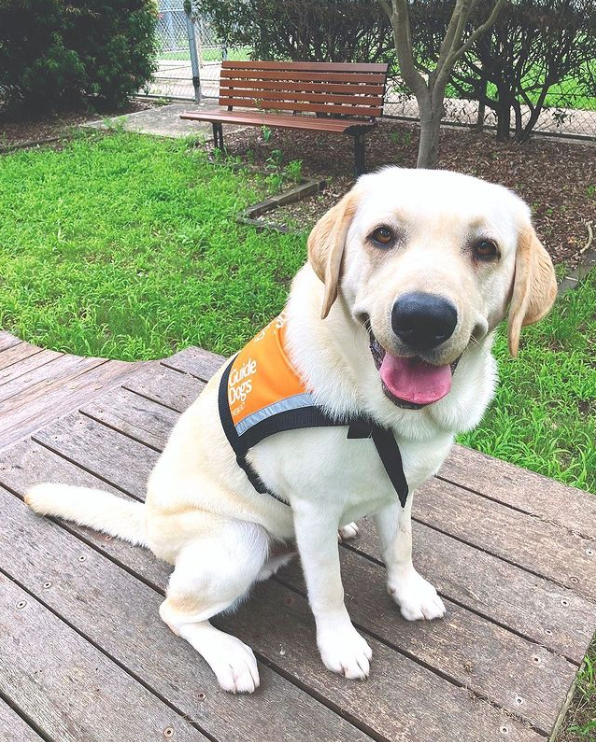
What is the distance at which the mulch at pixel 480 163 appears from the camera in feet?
15.8

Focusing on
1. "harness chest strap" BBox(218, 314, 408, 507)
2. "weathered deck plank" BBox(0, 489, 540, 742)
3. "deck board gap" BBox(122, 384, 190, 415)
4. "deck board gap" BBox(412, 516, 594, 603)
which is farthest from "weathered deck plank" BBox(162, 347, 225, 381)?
"deck board gap" BBox(412, 516, 594, 603)

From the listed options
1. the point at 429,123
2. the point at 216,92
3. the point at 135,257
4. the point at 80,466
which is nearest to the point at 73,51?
the point at 216,92

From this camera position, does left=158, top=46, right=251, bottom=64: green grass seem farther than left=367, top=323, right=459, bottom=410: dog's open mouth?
Yes

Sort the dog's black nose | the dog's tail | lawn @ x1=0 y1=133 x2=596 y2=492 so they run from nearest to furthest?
the dog's black nose
the dog's tail
lawn @ x1=0 y1=133 x2=596 y2=492

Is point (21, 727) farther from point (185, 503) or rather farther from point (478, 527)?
point (478, 527)

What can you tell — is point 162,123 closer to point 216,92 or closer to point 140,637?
point 216,92

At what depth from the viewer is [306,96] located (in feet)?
22.4

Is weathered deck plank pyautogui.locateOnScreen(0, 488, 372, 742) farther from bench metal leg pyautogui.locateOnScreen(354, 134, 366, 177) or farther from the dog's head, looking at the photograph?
bench metal leg pyautogui.locateOnScreen(354, 134, 366, 177)

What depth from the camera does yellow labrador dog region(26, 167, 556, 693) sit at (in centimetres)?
136

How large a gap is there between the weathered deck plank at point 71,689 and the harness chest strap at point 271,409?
0.68 m

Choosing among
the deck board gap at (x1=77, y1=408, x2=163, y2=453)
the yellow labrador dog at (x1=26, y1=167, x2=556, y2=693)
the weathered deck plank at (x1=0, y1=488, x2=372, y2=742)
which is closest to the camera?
the yellow labrador dog at (x1=26, y1=167, x2=556, y2=693)

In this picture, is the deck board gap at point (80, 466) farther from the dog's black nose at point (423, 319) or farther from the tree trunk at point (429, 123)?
the tree trunk at point (429, 123)

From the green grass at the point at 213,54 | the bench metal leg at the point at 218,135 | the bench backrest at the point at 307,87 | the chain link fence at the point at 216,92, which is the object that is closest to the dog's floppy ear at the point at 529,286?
the bench backrest at the point at 307,87

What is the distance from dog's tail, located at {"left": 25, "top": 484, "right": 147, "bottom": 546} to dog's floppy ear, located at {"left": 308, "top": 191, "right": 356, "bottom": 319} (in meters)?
1.08
